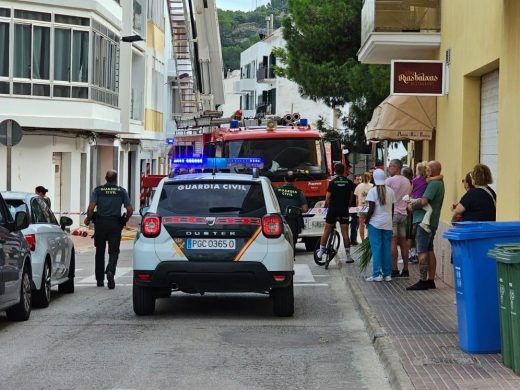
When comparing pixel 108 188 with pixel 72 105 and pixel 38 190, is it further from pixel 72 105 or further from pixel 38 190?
pixel 72 105

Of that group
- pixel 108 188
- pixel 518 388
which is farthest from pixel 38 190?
Answer: pixel 518 388

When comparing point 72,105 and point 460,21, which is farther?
point 72,105

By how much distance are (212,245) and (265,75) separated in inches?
2648

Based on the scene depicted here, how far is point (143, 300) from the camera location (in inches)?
521

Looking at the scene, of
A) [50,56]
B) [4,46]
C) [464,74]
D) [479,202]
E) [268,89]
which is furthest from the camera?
[268,89]

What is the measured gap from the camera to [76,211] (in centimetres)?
3516

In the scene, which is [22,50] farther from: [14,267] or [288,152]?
[14,267]

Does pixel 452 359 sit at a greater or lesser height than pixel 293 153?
lesser

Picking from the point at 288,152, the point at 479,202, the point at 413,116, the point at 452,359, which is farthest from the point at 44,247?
the point at 288,152

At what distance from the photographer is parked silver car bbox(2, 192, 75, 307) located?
14086 millimetres

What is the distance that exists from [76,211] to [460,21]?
20.0m

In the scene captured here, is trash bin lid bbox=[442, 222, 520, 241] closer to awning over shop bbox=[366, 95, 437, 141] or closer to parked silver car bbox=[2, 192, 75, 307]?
parked silver car bbox=[2, 192, 75, 307]

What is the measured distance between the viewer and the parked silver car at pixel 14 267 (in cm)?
1177

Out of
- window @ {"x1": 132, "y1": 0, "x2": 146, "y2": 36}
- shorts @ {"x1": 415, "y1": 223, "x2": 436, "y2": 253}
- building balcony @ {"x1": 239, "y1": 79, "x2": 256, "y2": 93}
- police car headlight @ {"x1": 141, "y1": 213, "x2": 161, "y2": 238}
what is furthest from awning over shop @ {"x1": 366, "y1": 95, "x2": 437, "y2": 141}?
building balcony @ {"x1": 239, "y1": 79, "x2": 256, "y2": 93}
